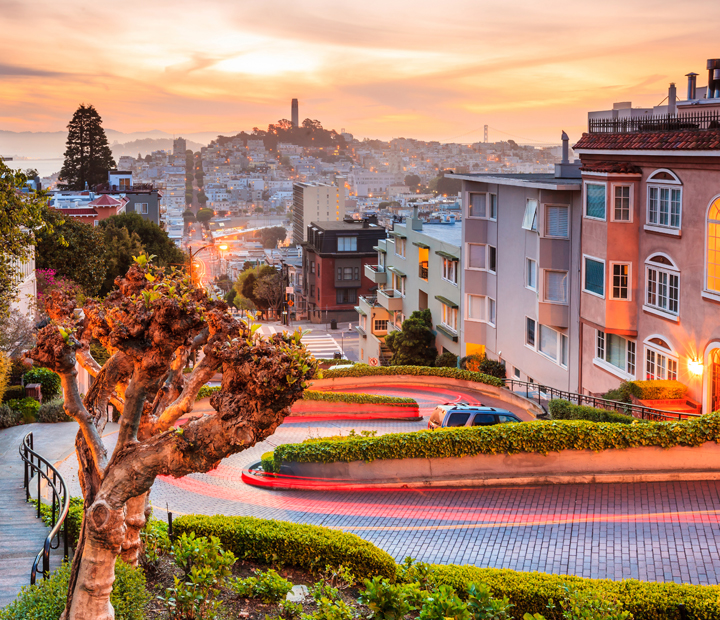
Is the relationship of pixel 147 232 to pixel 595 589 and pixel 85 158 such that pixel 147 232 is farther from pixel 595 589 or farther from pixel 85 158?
pixel 595 589

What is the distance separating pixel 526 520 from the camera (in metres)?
17.0

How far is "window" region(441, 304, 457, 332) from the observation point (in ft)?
156

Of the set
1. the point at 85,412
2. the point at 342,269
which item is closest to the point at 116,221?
the point at 342,269

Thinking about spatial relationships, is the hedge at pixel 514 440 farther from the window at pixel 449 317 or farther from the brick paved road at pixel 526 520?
the window at pixel 449 317

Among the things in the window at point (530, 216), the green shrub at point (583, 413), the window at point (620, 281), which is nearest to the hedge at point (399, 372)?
the window at point (530, 216)

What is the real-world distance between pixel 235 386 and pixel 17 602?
3893 millimetres

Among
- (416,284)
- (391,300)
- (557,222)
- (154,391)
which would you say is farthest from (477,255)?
(154,391)

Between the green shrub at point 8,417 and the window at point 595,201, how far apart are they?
22.8 m

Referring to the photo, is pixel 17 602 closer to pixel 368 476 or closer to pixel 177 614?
pixel 177 614

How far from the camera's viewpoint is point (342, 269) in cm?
10581

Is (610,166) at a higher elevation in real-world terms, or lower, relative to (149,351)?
higher

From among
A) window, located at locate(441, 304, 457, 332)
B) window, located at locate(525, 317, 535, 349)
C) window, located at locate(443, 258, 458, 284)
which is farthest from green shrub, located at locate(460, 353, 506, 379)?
window, located at locate(443, 258, 458, 284)

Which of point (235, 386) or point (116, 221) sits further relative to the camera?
point (116, 221)

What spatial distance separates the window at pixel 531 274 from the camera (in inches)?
1471
